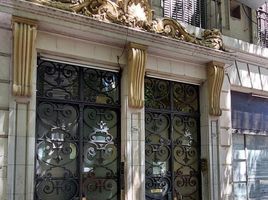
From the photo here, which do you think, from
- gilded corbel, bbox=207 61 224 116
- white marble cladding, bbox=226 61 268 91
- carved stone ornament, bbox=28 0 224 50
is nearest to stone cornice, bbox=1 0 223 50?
carved stone ornament, bbox=28 0 224 50

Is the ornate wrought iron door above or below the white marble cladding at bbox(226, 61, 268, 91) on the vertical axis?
below

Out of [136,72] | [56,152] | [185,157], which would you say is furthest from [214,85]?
[56,152]

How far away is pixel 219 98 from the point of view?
8.41 m

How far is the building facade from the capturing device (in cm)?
602

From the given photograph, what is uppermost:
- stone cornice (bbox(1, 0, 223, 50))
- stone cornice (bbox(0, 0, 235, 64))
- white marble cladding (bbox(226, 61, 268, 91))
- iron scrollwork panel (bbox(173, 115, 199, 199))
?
stone cornice (bbox(1, 0, 223, 50))

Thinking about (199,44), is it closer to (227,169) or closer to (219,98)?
(219,98)

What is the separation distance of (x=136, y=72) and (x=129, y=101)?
52 centimetres

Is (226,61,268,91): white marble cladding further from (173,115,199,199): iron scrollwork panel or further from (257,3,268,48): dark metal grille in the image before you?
(173,115,199,199): iron scrollwork panel

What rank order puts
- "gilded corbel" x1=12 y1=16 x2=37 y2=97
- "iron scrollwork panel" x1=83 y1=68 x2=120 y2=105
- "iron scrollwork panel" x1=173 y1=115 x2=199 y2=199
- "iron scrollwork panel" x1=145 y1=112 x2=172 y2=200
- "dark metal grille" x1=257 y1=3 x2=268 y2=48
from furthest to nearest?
"dark metal grille" x1=257 y1=3 x2=268 y2=48 → "iron scrollwork panel" x1=173 y1=115 x2=199 y2=199 → "iron scrollwork panel" x1=145 y1=112 x2=172 y2=200 → "iron scrollwork panel" x1=83 y1=68 x2=120 y2=105 → "gilded corbel" x1=12 y1=16 x2=37 y2=97

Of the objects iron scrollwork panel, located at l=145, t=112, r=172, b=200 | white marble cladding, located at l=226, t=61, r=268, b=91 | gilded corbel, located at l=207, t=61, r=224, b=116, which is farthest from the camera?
white marble cladding, located at l=226, t=61, r=268, b=91

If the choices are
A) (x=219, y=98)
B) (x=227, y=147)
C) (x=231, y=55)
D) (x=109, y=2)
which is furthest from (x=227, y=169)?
(x=109, y=2)

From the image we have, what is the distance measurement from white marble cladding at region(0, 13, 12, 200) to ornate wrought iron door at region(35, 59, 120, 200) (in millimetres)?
617

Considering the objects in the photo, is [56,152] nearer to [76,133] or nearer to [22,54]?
[76,133]

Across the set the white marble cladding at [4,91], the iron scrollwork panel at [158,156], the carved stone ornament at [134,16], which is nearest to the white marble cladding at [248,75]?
the carved stone ornament at [134,16]
